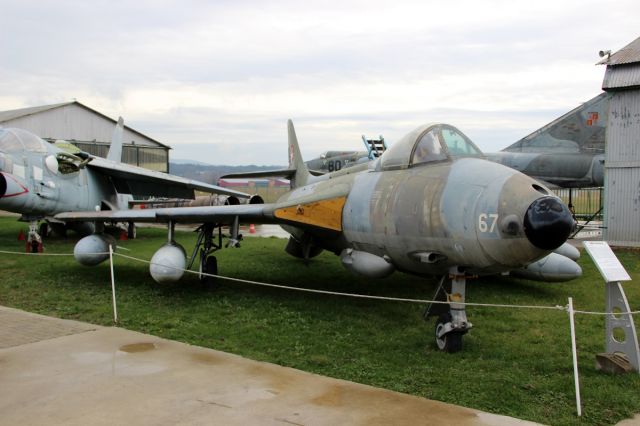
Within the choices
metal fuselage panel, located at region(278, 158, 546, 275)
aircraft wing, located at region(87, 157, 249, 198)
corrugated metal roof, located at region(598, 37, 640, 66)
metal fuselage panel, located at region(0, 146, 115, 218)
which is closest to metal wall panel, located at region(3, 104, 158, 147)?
aircraft wing, located at region(87, 157, 249, 198)

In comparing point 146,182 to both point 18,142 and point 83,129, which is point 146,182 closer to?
point 18,142

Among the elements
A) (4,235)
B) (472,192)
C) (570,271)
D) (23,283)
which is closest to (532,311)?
(570,271)

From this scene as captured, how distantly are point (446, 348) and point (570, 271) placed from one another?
396cm

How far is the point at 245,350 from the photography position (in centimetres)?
652

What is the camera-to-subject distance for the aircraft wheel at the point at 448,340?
6.39 meters

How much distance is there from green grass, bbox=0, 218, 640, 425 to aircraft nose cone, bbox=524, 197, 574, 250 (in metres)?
1.34

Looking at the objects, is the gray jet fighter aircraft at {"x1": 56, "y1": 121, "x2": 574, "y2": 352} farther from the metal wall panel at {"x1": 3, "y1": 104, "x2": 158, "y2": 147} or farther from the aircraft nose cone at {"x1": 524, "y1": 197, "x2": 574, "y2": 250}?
the metal wall panel at {"x1": 3, "y1": 104, "x2": 158, "y2": 147}

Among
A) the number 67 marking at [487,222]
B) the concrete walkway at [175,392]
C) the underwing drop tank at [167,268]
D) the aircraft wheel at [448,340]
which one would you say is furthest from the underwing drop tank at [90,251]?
the number 67 marking at [487,222]

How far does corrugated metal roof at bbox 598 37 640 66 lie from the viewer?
52.0 feet

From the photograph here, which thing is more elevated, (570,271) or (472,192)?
(472,192)

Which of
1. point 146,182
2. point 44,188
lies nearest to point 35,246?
point 44,188

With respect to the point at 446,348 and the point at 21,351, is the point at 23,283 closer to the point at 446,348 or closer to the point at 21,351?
the point at 21,351

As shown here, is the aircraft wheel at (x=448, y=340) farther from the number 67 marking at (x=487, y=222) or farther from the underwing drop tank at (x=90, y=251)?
the underwing drop tank at (x=90, y=251)

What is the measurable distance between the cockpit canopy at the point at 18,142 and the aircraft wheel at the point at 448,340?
12.8m
